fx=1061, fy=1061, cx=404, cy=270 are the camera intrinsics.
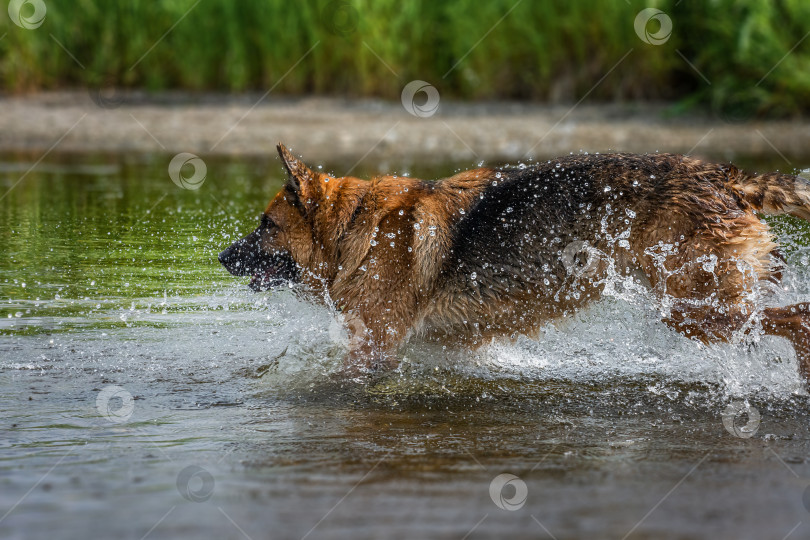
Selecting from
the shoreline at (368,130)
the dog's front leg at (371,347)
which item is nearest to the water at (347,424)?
the dog's front leg at (371,347)

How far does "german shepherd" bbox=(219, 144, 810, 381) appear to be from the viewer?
A: 4730mm

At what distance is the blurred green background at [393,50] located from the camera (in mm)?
13906

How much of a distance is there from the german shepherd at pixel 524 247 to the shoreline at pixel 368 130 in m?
6.59

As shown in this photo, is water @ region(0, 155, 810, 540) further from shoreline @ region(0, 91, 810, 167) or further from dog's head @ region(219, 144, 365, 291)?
shoreline @ region(0, 91, 810, 167)

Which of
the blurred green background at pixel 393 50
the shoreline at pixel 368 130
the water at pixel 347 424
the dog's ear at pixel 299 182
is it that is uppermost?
the blurred green background at pixel 393 50

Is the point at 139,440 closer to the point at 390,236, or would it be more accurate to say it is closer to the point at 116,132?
the point at 390,236

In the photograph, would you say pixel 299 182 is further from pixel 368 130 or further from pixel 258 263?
pixel 368 130

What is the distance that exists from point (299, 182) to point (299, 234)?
0.91ft

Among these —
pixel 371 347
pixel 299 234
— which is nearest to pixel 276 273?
pixel 299 234

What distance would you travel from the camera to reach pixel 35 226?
8.32 m

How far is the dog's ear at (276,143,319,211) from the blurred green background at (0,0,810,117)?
9.28 metres

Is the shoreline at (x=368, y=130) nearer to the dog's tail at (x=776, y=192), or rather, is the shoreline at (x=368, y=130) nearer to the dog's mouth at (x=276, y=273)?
the dog's mouth at (x=276, y=273)

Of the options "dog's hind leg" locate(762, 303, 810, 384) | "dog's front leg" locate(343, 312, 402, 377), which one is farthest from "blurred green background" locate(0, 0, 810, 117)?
"dog's front leg" locate(343, 312, 402, 377)

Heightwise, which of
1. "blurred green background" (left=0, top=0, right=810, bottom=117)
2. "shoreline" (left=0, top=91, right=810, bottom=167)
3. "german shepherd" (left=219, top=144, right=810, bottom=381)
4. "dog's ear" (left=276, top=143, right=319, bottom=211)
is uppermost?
"blurred green background" (left=0, top=0, right=810, bottom=117)
